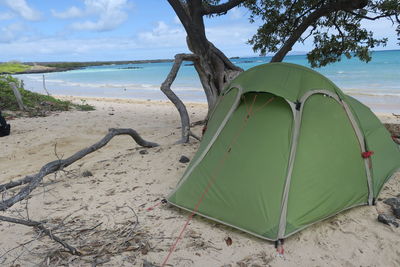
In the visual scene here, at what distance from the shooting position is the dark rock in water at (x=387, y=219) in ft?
10.8

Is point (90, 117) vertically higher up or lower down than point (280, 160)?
lower down

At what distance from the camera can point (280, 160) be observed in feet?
11.0

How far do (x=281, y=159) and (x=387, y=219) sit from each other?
1241 mm

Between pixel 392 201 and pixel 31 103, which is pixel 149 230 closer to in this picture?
pixel 392 201

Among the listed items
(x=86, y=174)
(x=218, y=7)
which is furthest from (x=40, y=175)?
(x=218, y=7)

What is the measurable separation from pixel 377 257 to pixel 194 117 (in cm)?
835

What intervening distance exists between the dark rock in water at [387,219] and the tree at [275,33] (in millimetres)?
3696

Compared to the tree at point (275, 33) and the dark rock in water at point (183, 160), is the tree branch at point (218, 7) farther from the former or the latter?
the dark rock in water at point (183, 160)

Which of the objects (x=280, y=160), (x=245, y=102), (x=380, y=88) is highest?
(x=245, y=102)

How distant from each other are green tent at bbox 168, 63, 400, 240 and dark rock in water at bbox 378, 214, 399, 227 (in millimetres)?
294

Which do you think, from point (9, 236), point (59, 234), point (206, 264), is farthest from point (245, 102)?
point (9, 236)

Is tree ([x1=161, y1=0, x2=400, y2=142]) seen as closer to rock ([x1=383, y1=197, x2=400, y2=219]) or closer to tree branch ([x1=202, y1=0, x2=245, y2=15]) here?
tree branch ([x1=202, y1=0, x2=245, y2=15])

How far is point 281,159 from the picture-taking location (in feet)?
11.0

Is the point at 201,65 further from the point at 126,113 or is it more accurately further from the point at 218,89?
the point at 126,113
